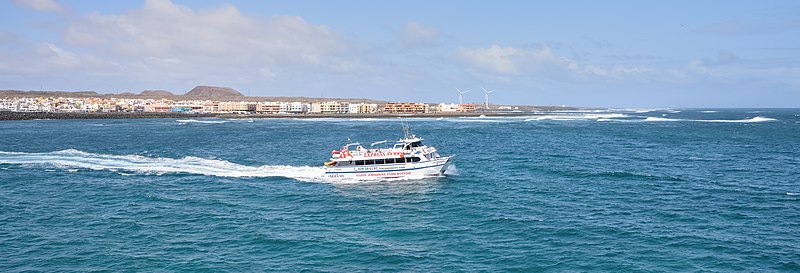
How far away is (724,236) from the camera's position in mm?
31500

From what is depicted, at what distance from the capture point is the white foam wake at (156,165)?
54594mm

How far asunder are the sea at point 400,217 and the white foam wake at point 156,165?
0.29 m

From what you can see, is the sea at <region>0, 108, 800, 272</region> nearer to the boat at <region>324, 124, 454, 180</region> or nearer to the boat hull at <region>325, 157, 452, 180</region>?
the boat hull at <region>325, 157, 452, 180</region>

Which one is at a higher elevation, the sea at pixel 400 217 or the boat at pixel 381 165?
the boat at pixel 381 165

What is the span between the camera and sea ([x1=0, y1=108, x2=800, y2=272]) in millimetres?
27109

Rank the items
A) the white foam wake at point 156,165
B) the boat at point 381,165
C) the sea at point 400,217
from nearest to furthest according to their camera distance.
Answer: the sea at point 400,217 < the boat at point 381,165 < the white foam wake at point 156,165

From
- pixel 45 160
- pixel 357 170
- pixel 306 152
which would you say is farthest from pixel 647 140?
pixel 45 160

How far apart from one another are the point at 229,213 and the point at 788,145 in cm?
8934

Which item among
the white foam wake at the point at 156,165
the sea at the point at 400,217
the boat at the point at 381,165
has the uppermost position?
the boat at the point at 381,165

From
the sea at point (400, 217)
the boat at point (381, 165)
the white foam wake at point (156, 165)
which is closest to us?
the sea at point (400, 217)

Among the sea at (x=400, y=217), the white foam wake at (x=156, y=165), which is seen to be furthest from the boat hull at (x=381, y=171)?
the white foam wake at (x=156, y=165)

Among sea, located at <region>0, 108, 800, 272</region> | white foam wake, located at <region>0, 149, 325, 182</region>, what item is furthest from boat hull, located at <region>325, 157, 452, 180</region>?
white foam wake, located at <region>0, 149, 325, 182</region>

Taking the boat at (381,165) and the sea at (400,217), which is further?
the boat at (381,165)

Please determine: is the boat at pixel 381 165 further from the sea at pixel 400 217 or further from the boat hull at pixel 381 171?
the sea at pixel 400 217
